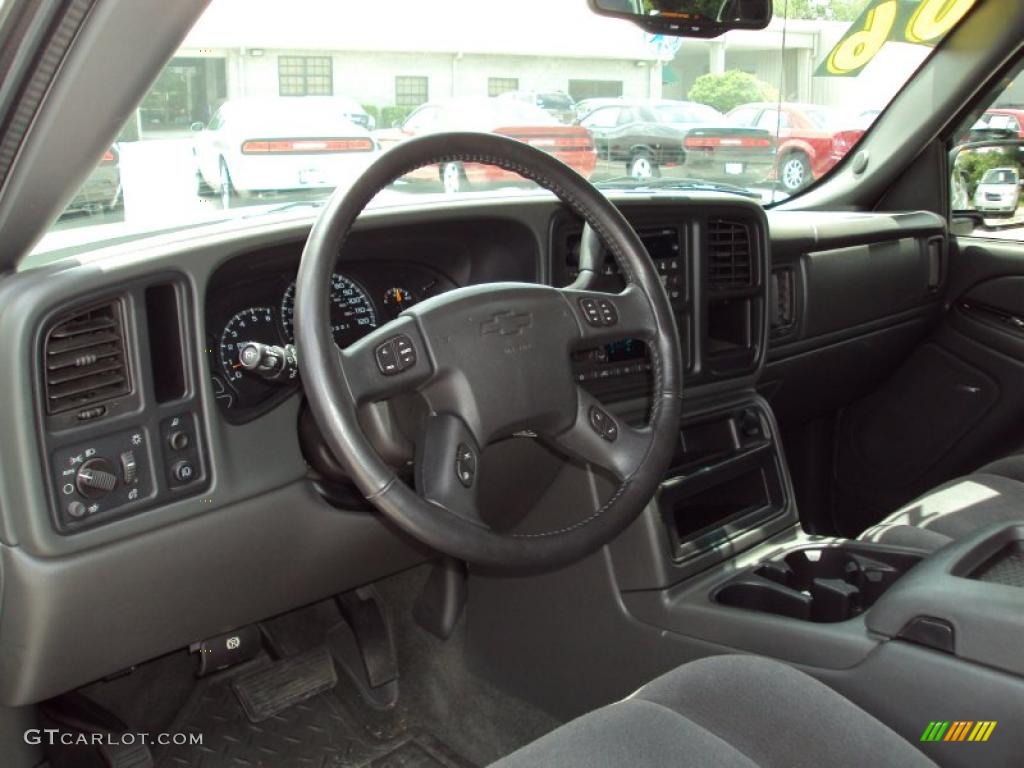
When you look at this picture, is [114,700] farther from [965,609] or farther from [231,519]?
[965,609]

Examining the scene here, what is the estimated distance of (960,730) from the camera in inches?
62.9

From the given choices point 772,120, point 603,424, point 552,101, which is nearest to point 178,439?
point 603,424

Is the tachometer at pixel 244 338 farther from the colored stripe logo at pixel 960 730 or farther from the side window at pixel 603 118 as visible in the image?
the colored stripe logo at pixel 960 730

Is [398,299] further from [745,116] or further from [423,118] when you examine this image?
[745,116]

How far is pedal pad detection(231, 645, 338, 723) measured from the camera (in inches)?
98.6

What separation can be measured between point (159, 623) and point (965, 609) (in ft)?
4.41

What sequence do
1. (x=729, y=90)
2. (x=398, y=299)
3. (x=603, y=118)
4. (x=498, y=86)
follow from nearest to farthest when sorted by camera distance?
(x=398, y=299) → (x=498, y=86) → (x=603, y=118) → (x=729, y=90)

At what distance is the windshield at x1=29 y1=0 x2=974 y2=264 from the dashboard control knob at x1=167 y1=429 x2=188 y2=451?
0.34 metres

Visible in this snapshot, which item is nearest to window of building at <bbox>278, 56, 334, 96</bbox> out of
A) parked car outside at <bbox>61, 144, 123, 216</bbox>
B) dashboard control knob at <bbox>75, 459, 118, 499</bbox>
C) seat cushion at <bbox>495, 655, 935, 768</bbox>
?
→ parked car outside at <bbox>61, 144, 123, 216</bbox>

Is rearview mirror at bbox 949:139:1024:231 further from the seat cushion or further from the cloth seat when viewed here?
the seat cushion

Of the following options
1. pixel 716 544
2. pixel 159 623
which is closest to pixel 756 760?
pixel 716 544

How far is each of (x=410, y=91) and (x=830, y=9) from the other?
1.76m

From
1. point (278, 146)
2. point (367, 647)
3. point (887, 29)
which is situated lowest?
point (367, 647)

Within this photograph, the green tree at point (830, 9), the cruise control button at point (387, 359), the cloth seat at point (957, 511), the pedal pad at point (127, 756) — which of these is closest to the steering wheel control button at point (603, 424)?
the cruise control button at point (387, 359)
